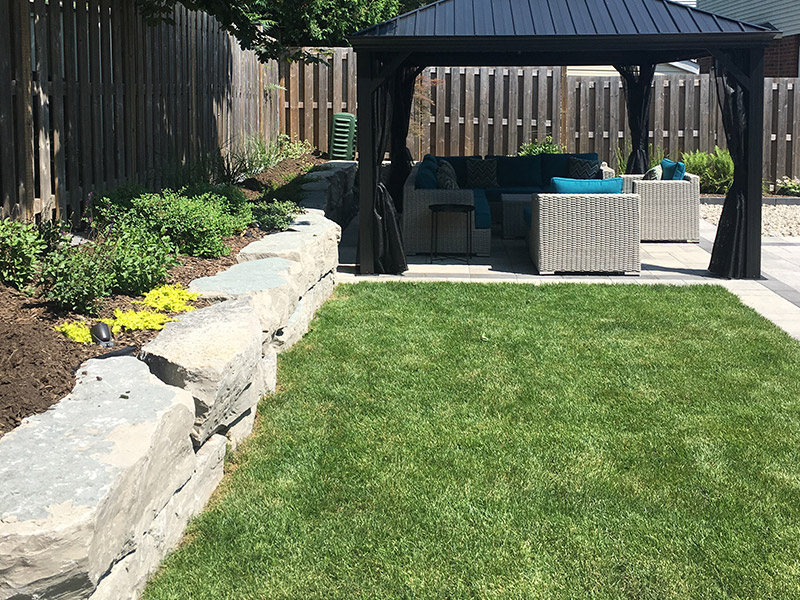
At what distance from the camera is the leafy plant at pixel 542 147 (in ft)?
57.9

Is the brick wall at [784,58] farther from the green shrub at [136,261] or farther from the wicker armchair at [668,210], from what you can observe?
the green shrub at [136,261]

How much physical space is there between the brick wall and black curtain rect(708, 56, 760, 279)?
11.9 metres

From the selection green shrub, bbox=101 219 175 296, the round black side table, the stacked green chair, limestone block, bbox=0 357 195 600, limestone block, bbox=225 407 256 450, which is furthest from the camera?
the stacked green chair

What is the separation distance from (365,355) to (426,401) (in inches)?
43.1

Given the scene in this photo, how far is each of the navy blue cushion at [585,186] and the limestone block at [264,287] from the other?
404 cm

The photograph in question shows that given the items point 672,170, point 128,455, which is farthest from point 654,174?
point 128,455

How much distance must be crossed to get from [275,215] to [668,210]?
5897mm

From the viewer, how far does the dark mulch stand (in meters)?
3.71

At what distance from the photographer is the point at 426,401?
224 inches

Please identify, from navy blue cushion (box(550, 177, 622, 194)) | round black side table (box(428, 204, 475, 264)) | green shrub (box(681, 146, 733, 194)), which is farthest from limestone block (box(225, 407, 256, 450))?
green shrub (box(681, 146, 733, 194))

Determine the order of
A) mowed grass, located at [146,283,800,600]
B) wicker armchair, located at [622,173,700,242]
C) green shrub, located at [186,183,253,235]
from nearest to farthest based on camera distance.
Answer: mowed grass, located at [146,283,800,600], green shrub, located at [186,183,253,235], wicker armchair, located at [622,173,700,242]

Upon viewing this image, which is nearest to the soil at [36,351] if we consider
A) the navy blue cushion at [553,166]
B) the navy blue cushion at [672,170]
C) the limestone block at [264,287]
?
the limestone block at [264,287]

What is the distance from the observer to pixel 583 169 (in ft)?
45.3

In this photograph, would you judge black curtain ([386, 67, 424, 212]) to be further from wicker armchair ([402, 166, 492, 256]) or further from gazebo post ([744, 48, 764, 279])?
gazebo post ([744, 48, 764, 279])
